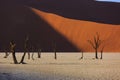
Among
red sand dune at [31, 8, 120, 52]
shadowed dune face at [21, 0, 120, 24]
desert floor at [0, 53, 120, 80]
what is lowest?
desert floor at [0, 53, 120, 80]

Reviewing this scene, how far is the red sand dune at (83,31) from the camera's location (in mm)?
100000

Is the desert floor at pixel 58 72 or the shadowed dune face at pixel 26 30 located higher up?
the shadowed dune face at pixel 26 30

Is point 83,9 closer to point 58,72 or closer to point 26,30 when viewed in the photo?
point 26,30

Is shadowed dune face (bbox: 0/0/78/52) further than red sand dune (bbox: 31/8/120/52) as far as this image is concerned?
Yes

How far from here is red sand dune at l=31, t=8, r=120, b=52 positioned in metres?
100

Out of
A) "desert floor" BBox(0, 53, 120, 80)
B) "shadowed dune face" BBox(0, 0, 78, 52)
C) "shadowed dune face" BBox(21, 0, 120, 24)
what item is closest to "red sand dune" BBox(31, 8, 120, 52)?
"shadowed dune face" BBox(0, 0, 78, 52)

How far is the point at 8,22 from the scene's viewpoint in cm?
11469

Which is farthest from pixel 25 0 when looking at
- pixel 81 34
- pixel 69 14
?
pixel 81 34

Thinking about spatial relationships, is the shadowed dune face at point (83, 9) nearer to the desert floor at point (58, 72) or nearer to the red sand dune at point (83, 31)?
the red sand dune at point (83, 31)

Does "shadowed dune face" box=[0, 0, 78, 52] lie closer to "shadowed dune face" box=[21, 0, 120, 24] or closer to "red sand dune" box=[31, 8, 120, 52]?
"red sand dune" box=[31, 8, 120, 52]

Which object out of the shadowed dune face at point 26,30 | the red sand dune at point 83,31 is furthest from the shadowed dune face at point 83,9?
the shadowed dune face at point 26,30

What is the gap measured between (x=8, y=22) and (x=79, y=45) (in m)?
21.9

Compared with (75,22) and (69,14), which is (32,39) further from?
(69,14)

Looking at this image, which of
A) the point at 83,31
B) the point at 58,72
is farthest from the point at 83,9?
the point at 58,72
